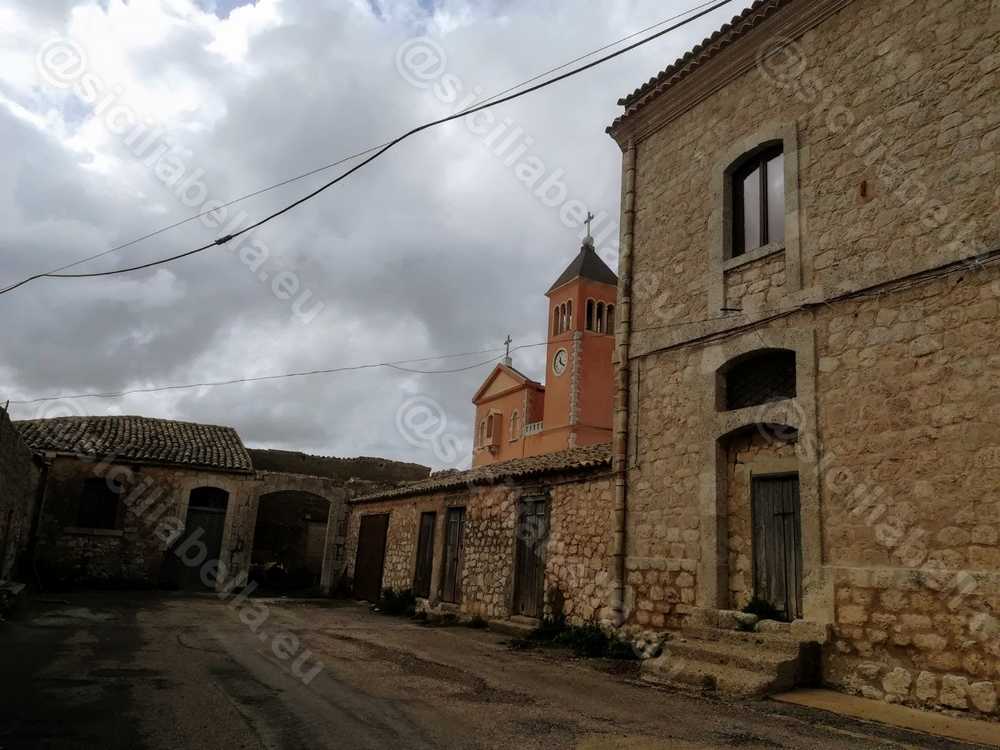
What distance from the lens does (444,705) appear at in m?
5.57

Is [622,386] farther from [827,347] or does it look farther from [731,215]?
[827,347]

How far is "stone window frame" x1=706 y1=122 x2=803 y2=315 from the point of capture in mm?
7828

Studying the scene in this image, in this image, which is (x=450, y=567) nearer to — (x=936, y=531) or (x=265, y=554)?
(x=936, y=531)

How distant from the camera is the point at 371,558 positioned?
18.6 metres

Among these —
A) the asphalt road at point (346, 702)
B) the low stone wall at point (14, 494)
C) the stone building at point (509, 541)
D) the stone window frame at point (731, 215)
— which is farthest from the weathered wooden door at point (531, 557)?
the low stone wall at point (14, 494)

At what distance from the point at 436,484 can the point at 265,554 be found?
37.9 ft

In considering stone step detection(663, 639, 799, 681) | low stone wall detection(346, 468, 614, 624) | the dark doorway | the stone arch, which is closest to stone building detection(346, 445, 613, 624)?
low stone wall detection(346, 468, 614, 624)

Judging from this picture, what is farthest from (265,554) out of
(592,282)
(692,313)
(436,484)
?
(692,313)

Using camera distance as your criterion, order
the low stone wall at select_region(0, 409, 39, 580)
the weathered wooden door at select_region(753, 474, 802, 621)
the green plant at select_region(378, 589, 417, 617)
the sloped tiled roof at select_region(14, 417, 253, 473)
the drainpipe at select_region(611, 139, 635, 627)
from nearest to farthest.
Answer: the weathered wooden door at select_region(753, 474, 802, 621), the drainpipe at select_region(611, 139, 635, 627), the low stone wall at select_region(0, 409, 39, 580), the green plant at select_region(378, 589, 417, 617), the sloped tiled roof at select_region(14, 417, 253, 473)

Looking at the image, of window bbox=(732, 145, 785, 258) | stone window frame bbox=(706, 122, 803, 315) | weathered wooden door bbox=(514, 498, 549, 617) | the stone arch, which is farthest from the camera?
the stone arch

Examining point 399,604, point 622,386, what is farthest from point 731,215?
point 399,604

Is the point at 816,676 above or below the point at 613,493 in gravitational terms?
below

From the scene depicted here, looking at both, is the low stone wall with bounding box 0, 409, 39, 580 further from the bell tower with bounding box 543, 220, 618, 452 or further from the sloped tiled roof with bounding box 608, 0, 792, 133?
the bell tower with bounding box 543, 220, 618, 452

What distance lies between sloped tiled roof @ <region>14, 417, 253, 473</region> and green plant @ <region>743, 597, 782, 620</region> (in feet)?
54.4
